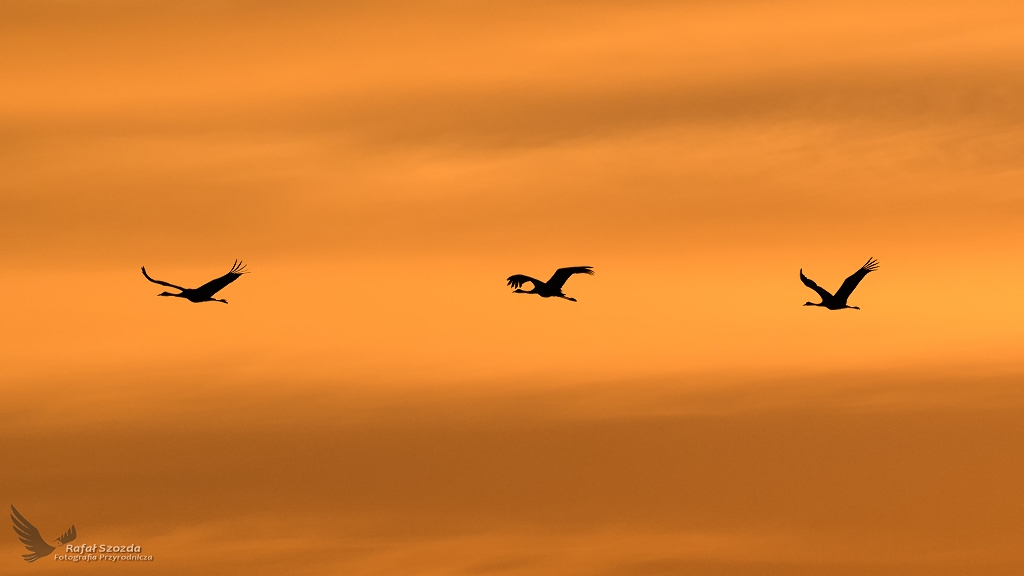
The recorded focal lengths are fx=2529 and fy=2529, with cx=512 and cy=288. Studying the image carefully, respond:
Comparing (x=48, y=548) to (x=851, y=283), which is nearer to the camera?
(x=851, y=283)

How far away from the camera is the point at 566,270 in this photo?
112 meters

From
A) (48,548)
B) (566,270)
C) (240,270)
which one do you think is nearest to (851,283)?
(566,270)

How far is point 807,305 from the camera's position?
375ft

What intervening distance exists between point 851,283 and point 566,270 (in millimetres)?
12577

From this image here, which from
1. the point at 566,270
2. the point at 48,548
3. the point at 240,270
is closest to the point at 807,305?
the point at 566,270

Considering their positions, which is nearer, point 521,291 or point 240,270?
point 240,270

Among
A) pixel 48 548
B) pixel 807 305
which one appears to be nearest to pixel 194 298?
pixel 807 305

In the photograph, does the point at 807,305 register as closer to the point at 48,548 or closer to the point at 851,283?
the point at 851,283

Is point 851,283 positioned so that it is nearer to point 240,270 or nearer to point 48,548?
point 240,270

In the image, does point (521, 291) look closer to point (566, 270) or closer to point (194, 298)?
point (566, 270)

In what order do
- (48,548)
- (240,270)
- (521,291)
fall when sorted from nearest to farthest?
(240,270)
(521,291)
(48,548)

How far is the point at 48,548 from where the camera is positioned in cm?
15000

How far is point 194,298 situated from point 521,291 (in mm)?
14543

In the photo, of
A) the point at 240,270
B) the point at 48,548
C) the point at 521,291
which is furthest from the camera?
the point at 48,548
